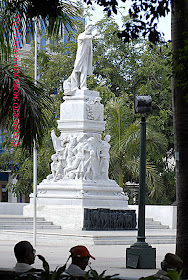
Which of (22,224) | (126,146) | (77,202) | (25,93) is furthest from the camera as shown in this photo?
(126,146)

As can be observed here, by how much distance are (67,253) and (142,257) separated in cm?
413

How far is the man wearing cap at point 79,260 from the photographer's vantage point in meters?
7.33

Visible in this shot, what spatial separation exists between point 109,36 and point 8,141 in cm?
782

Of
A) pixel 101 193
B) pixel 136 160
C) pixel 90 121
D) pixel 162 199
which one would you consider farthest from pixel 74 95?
pixel 162 199

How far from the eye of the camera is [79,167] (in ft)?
93.3

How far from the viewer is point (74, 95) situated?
29578 millimetres

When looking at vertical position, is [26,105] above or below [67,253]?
above

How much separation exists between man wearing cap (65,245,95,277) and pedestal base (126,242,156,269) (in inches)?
290

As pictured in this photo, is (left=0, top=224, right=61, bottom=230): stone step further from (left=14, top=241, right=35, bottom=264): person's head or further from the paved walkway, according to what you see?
(left=14, top=241, right=35, bottom=264): person's head

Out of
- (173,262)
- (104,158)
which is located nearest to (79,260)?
(173,262)

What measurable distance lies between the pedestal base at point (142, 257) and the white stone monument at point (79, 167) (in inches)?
498

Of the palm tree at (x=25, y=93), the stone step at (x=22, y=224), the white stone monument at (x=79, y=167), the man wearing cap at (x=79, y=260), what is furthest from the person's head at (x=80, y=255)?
the white stone monument at (x=79, y=167)

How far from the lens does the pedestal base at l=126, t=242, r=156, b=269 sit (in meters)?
14.7

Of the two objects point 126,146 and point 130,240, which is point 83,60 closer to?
point 126,146
